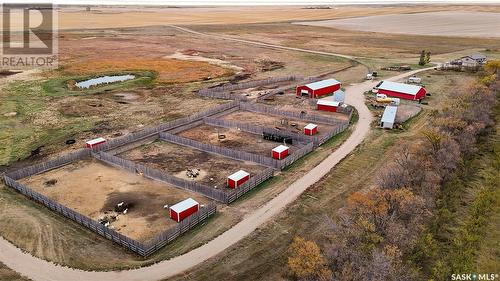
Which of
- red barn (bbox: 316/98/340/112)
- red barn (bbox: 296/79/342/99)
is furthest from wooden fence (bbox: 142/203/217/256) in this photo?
red barn (bbox: 296/79/342/99)

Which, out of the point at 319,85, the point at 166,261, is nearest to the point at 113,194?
the point at 166,261

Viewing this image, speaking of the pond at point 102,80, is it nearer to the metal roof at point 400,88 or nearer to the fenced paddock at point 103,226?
the fenced paddock at point 103,226

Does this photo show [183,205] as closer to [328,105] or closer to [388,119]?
[388,119]

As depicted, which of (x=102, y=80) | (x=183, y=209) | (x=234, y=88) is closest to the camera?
(x=183, y=209)

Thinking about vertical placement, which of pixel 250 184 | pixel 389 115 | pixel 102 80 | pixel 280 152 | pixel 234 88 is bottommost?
pixel 250 184

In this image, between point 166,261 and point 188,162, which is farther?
point 188,162

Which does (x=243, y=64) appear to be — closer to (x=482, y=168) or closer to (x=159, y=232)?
(x=482, y=168)

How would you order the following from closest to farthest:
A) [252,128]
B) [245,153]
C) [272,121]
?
[245,153] < [252,128] < [272,121]

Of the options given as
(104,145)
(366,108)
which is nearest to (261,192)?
(104,145)

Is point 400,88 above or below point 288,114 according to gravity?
above
